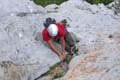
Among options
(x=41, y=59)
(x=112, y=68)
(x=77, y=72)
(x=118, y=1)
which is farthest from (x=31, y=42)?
(x=118, y=1)

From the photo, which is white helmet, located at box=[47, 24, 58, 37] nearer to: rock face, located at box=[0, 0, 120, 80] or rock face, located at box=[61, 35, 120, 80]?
rock face, located at box=[0, 0, 120, 80]

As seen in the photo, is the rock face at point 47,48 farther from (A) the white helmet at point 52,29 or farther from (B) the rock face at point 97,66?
(A) the white helmet at point 52,29

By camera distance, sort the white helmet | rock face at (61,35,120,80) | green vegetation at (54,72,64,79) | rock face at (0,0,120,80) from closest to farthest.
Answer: rock face at (61,35,120,80) → rock face at (0,0,120,80) → green vegetation at (54,72,64,79) → the white helmet

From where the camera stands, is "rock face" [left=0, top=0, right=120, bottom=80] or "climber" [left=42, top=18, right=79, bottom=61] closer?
"rock face" [left=0, top=0, right=120, bottom=80]

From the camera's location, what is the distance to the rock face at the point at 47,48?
40.3 ft

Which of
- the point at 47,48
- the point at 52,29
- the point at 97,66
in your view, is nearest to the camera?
the point at 97,66

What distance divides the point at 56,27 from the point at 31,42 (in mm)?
1260

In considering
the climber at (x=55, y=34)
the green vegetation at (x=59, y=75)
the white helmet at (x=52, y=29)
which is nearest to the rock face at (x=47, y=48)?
the climber at (x=55, y=34)

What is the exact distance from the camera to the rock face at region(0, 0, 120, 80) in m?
12.3

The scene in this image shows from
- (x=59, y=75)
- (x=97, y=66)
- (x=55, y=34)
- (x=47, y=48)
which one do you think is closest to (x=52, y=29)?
(x=55, y=34)

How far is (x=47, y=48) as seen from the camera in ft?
48.7

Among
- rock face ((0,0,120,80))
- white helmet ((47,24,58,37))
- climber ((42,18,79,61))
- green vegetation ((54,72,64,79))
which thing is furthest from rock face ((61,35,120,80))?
white helmet ((47,24,58,37))

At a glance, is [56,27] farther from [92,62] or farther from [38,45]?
[92,62]

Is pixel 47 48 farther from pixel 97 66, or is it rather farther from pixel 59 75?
pixel 97 66
